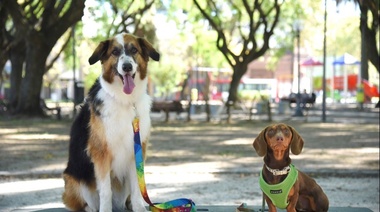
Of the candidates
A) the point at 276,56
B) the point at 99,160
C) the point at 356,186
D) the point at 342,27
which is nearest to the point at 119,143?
the point at 99,160

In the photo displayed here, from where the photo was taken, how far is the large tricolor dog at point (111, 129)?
453cm

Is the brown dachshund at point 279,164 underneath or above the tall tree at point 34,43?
underneath

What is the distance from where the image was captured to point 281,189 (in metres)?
3.97

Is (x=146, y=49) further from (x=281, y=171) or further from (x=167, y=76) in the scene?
(x=167, y=76)

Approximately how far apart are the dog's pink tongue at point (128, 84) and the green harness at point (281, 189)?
1.20 metres

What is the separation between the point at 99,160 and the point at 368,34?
22.1 metres

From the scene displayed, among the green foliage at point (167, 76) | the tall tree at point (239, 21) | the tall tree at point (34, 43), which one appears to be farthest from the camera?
the green foliage at point (167, 76)

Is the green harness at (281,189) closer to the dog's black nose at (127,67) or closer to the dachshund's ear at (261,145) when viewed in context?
the dachshund's ear at (261,145)

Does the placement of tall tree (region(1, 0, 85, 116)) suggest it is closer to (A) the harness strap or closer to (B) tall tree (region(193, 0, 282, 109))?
(B) tall tree (region(193, 0, 282, 109))

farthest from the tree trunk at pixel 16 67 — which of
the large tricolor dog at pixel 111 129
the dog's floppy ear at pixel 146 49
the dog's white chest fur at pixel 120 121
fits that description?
the dog's floppy ear at pixel 146 49

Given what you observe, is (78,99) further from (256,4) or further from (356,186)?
(356,186)

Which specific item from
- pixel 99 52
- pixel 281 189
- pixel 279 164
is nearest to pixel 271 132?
pixel 279 164

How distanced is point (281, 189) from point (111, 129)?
1393 mm

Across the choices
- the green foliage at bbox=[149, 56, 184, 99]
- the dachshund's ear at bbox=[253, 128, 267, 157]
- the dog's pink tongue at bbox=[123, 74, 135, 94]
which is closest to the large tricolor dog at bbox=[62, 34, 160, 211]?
the dog's pink tongue at bbox=[123, 74, 135, 94]
